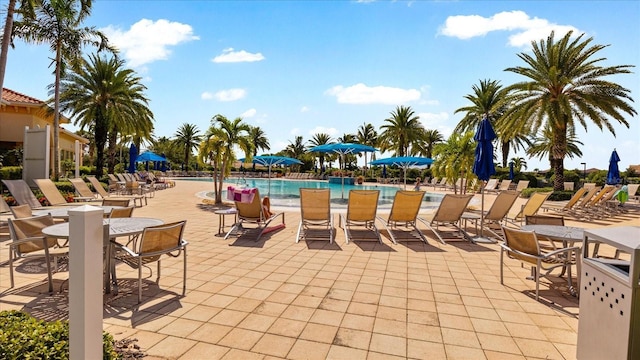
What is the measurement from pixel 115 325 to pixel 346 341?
2.20 m

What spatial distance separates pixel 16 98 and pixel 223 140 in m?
17.1

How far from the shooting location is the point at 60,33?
51.5 ft

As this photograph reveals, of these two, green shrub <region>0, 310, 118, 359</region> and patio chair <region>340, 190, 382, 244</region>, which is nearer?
green shrub <region>0, 310, 118, 359</region>

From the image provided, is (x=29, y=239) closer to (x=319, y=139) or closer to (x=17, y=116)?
(x=17, y=116)

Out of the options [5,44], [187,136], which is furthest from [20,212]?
[187,136]

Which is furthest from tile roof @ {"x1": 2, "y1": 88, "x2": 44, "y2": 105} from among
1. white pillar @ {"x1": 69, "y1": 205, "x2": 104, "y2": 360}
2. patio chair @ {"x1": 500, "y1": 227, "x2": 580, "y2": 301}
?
patio chair @ {"x1": 500, "y1": 227, "x2": 580, "y2": 301}

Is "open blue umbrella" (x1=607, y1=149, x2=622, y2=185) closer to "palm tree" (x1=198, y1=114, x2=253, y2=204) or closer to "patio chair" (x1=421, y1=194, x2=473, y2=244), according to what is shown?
"patio chair" (x1=421, y1=194, x2=473, y2=244)

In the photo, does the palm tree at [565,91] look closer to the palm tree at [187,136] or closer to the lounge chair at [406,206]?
the lounge chair at [406,206]

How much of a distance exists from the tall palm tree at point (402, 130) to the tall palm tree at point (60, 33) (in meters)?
27.4

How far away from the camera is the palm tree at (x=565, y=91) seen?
1606cm

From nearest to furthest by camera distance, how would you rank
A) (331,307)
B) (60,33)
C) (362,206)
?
(331,307) < (362,206) < (60,33)

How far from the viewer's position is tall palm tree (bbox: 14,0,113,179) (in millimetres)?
14166

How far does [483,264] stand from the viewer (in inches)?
220

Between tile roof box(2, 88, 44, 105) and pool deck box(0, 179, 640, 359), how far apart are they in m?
20.0
